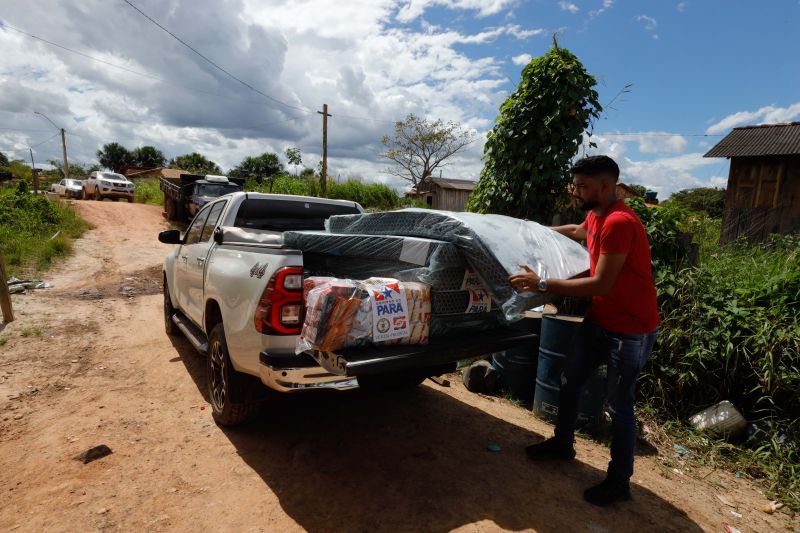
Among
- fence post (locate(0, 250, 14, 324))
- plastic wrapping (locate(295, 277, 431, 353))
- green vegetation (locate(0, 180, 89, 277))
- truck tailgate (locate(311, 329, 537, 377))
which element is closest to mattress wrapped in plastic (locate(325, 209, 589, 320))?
plastic wrapping (locate(295, 277, 431, 353))

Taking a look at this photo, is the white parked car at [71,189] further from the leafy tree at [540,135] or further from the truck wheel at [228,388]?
the truck wheel at [228,388]

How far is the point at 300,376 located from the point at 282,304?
441mm

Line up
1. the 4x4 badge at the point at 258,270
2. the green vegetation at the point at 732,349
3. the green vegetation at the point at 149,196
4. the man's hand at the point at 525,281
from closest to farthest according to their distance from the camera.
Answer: the man's hand at the point at 525,281 < the 4x4 badge at the point at 258,270 < the green vegetation at the point at 732,349 < the green vegetation at the point at 149,196

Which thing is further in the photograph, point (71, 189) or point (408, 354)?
point (71, 189)

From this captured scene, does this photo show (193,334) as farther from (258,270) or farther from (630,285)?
(630,285)

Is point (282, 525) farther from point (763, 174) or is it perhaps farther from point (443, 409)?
point (763, 174)

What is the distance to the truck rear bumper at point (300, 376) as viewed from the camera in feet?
8.36

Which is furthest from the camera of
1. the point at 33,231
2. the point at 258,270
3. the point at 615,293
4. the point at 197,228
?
the point at 33,231

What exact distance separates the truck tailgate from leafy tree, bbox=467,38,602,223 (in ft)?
10.0

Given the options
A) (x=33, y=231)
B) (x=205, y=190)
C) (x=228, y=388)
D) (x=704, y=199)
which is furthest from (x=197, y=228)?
(x=704, y=199)

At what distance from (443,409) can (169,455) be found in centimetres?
225

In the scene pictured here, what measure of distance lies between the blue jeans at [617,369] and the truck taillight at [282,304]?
1.87 metres

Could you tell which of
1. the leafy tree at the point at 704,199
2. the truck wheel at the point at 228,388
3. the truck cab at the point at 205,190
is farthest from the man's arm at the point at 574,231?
the leafy tree at the point at 704,199

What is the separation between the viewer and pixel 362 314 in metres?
2.41
